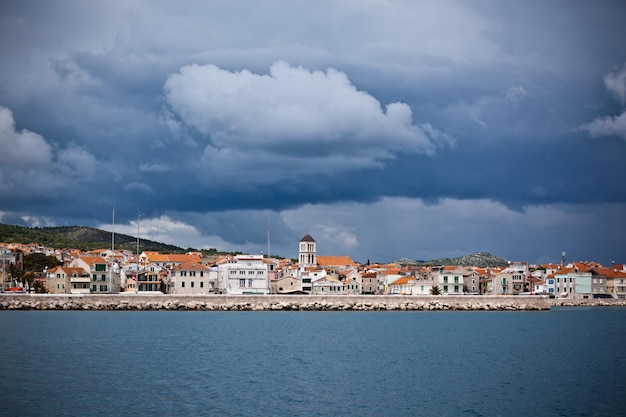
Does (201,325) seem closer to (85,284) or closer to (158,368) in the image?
(158,368)

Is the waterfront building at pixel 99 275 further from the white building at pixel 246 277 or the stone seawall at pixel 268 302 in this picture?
the white building at pixel 246 277

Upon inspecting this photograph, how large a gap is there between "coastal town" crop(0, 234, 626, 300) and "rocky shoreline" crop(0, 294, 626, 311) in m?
11.3

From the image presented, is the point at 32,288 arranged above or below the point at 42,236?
below

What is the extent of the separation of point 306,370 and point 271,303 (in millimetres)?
57260

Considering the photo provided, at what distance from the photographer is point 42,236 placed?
200 meters

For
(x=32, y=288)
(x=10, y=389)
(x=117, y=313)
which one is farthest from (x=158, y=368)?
(x=32, y=288)

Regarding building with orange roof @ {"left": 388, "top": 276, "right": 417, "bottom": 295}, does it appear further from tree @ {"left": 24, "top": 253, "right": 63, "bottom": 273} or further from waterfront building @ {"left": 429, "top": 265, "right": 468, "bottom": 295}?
tree @ {"left": 24, "top": 253, "right": 63, "bottom": 273}

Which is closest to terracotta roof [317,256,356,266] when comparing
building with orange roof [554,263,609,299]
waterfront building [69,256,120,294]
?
building with orange roof [554,263,609,299]

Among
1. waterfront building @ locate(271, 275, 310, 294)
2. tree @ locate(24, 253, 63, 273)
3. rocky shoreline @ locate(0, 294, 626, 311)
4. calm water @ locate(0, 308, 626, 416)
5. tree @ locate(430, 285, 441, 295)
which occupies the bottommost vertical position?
calm water @ locate(0, 308, 626, 416)

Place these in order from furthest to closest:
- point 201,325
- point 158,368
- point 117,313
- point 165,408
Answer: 1. point 117,313
2. point 201,325
3. point 158,368
4. point 165,408

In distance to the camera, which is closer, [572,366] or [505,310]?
[572,366]

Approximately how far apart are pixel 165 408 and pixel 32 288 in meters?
89.8

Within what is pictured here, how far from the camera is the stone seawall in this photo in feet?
303

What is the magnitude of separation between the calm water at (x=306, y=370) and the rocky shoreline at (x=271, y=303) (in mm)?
22231
